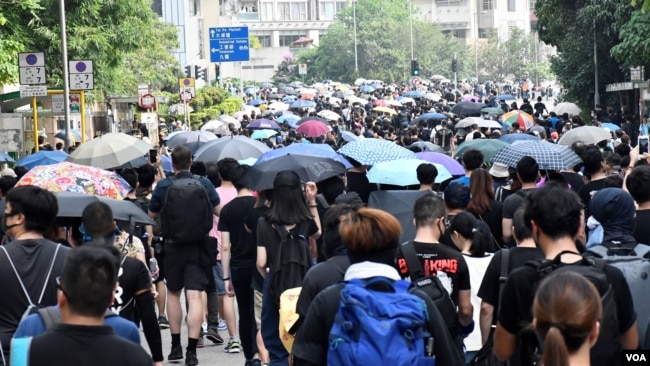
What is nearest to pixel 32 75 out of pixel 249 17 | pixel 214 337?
pixel 214 337

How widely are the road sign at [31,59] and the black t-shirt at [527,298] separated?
19172mm

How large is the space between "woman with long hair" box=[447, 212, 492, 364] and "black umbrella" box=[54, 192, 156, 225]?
2.02 m

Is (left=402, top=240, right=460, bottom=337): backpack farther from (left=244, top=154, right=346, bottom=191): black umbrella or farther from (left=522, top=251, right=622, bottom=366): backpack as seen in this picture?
(left=244, top=154, right=346, bottom=191): black umbrella

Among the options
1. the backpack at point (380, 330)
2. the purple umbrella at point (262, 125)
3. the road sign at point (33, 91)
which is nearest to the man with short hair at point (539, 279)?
the backpack at point (380, 330)

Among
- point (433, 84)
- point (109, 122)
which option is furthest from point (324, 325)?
point (433, 84)

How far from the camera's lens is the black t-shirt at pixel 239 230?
34.9 feet

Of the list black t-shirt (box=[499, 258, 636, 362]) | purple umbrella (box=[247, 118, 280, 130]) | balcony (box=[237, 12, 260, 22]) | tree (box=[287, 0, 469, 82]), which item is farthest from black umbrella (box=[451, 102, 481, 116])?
balcony (box=[237, 12, 260, 22])

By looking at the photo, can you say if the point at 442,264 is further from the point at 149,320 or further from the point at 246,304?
the point at 246,304

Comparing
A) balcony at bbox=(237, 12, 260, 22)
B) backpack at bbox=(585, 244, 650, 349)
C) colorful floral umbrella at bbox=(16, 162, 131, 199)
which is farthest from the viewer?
balcony at bbox=(237, 12, 260, 22)

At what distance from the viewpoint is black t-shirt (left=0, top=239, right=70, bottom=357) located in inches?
256

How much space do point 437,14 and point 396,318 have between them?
151258 mm

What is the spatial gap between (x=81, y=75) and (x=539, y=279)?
21019 mm

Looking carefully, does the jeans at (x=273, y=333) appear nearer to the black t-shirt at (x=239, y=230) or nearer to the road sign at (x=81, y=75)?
the black t-shirt at (x=239, y=230)

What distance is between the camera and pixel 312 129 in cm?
3142
